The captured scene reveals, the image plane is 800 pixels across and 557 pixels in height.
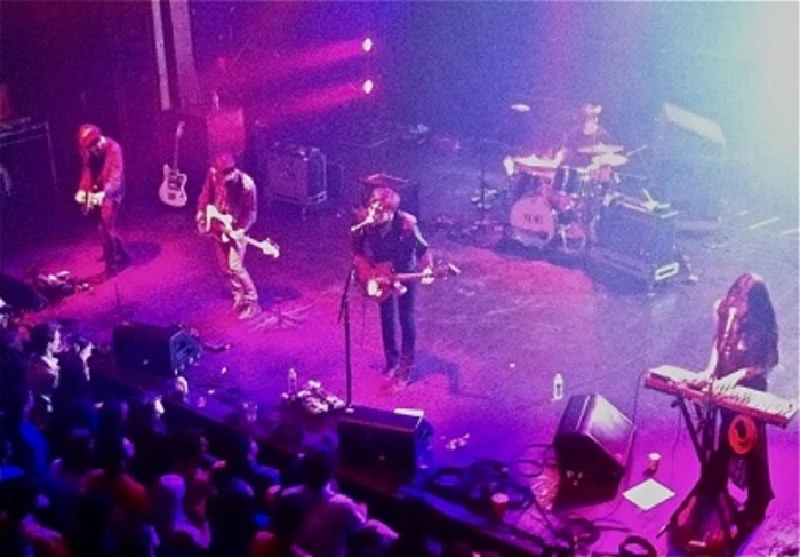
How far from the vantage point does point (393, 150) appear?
17328mm

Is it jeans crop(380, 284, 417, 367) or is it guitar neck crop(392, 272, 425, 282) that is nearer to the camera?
guitar neck crop(392, 272, 425, 282)

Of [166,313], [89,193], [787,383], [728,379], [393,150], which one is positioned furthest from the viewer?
[393,150]

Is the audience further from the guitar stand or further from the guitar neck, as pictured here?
the guitar stand

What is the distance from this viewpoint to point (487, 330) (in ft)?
33.5

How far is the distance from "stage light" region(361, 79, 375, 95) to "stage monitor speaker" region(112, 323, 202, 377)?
9.56 m

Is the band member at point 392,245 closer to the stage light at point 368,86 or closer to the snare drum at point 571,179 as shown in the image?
the snare drum at point 571,179

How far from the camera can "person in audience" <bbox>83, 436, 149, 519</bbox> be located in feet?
19.4

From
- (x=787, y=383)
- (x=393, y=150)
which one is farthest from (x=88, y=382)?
(x=393, y=150)

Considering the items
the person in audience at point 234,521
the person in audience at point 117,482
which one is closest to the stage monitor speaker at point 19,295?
the person in audience at point 117,482

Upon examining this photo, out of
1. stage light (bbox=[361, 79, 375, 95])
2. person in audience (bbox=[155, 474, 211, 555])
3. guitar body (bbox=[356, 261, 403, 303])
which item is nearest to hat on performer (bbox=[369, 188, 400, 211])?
guitar body (bbox=[356, 261, 403, 303])

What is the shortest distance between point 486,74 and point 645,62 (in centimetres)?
311

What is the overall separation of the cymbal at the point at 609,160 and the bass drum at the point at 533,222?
2.60 feet

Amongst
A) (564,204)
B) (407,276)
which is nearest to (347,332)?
(407,276)

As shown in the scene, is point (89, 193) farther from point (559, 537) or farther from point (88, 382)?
point (559, 537)
